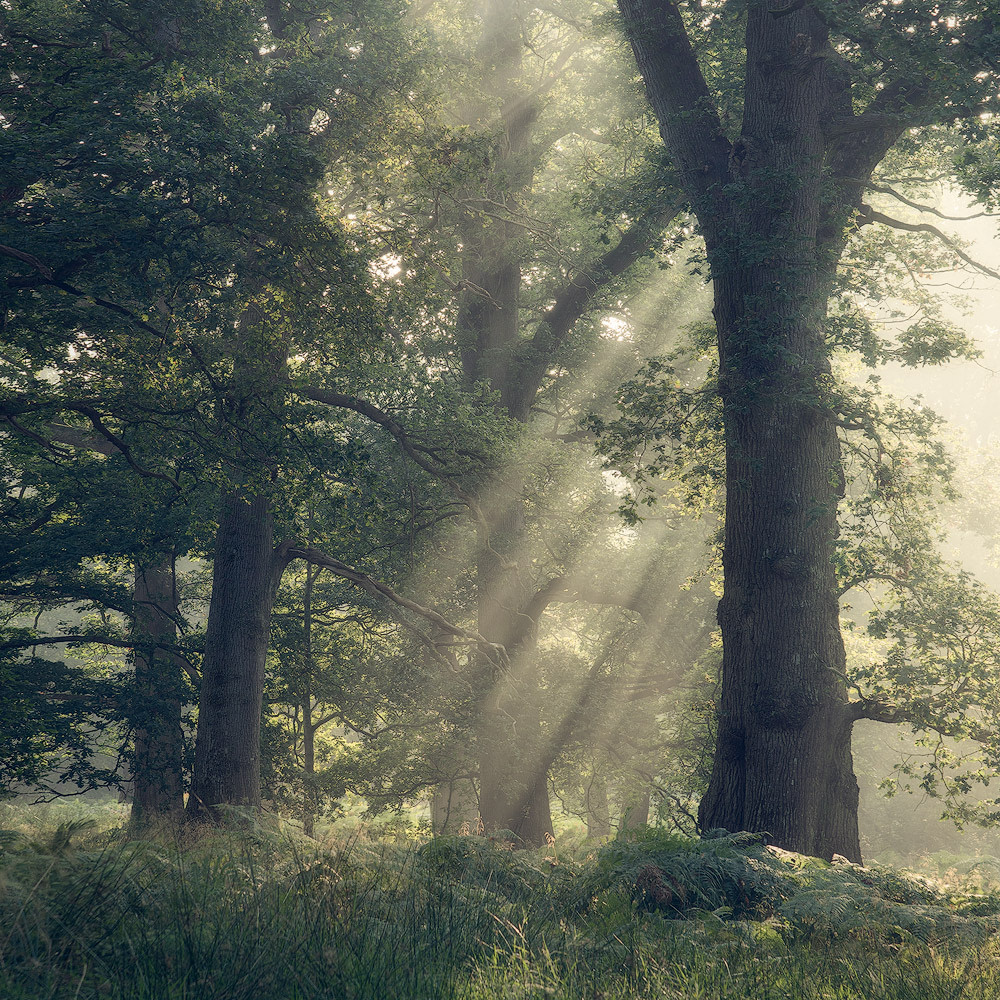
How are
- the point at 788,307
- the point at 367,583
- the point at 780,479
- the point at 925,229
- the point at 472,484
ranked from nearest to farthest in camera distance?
the point at 780,479
the point at 788,307
the point at 925,229
the point at 367,583
the point at 472,484

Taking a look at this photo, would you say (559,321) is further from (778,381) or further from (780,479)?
(780,479)

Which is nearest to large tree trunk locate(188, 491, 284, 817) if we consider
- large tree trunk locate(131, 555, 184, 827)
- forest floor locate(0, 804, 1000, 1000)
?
large tree trunk locate(131, 555, 184, 827)

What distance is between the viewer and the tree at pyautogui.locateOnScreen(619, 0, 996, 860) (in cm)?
904

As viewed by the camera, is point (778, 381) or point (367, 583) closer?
point (778, 381)

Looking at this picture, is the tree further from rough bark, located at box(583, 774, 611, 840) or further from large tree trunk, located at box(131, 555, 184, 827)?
rough bark, located at box(583, 774, 611, 840)

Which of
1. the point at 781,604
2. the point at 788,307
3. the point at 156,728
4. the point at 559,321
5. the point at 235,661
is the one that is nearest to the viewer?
the point at 781,604

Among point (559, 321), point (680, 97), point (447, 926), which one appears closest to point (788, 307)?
point (680, 97)

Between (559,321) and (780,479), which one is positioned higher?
(559,321)

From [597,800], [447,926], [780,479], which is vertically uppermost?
[780,479]

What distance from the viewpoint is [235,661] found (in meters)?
13.0

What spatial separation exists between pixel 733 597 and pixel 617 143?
10.4 meters

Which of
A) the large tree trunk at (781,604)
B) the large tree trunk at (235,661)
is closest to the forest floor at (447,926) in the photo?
the large tree trunk at (781,604)

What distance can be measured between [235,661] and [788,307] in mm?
9797

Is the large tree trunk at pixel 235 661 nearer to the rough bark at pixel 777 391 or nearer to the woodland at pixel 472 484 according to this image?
the woodland at pixel 472 484
